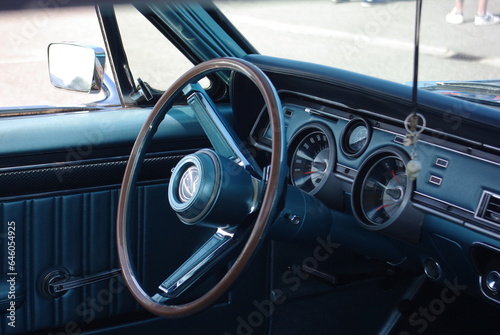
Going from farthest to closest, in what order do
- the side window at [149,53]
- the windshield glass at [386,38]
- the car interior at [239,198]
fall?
the windshield glass at [386,38], the side window at [149,53], the car interior at [239,198]

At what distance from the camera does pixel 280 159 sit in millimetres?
1388

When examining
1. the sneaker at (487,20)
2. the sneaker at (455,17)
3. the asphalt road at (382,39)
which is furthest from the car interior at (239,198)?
the sneaker at (455,17)

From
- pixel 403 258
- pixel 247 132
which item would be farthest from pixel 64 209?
pixel 403 258

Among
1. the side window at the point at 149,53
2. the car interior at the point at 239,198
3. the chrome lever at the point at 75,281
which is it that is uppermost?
the side window at the point at 149,53

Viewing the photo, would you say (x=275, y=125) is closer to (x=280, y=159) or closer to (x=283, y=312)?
(x=280, y=159)

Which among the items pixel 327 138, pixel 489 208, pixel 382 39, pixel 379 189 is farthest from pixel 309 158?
pixel 382 39

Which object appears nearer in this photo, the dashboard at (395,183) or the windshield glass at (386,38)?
the dashboard at (395,183)

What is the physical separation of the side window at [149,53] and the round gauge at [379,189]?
0.77 m

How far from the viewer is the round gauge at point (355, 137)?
6.33ft

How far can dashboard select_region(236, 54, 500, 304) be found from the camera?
164cm

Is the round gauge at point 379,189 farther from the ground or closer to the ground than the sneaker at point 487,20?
closer to the ground

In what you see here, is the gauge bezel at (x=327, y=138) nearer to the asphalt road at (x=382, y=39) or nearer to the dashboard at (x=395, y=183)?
the dashboard at (x=395, y=183)

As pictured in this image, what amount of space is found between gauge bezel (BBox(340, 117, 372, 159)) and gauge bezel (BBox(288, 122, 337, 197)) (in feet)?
0.12

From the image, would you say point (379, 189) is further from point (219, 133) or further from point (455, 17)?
point (455, 17)
